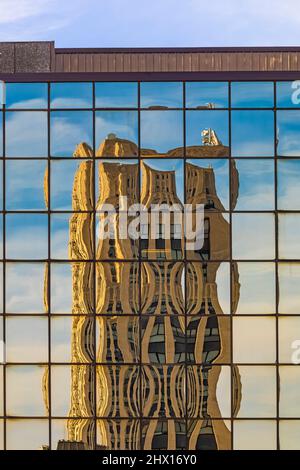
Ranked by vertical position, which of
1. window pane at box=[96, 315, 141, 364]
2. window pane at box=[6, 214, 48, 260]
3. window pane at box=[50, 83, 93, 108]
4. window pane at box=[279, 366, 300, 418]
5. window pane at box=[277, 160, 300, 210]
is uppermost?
window pane at box=[50, 83, 93, 108]

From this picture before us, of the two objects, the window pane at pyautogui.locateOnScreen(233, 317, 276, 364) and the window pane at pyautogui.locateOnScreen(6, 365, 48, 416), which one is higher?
the window pane at pyautogui.locateOnScreen(233, 317, 276, 364)

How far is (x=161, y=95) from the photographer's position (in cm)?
1397

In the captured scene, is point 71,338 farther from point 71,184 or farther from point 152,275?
point 71,184

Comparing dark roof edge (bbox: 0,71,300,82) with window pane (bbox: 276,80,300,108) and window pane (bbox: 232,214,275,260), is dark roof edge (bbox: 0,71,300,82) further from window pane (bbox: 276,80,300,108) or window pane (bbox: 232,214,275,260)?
window pane (bbox: 232,214,275,260)

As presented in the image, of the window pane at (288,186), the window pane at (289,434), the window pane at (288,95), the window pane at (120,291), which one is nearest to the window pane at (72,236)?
the window pane at (120,291)

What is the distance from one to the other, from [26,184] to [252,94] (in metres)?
6.19

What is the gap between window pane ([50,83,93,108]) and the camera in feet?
45.8

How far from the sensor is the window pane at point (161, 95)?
1395cm

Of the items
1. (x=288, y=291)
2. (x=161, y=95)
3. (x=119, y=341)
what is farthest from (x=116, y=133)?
(x=288, y=291)

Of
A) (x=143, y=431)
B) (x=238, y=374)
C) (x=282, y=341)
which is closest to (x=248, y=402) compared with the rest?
(x=238, y=374)

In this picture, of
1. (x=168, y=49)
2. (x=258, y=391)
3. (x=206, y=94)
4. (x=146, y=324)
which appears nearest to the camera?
(x=258, y=391)

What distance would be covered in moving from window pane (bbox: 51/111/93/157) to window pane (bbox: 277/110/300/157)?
4791 mm

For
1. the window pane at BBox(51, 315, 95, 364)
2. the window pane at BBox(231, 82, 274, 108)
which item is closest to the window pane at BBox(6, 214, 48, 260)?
the window pane at BBox(51, 315, 95, 364)
